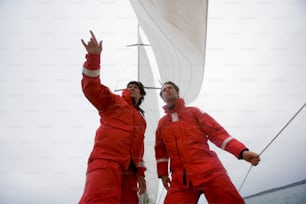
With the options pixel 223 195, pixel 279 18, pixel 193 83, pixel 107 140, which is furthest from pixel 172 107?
pixel 193 83

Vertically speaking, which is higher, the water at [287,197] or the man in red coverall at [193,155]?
the man in red coverall at [193,155]

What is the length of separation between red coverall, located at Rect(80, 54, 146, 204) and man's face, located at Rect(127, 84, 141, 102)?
148 mm

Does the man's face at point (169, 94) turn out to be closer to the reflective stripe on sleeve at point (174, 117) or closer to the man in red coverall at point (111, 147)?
the reflective stripe on sleeve at point (174, 117)

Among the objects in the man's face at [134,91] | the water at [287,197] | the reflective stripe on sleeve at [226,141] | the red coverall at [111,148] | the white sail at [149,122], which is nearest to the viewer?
the red coverall at [111,148]

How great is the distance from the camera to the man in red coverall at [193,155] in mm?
1049

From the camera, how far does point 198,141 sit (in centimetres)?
123

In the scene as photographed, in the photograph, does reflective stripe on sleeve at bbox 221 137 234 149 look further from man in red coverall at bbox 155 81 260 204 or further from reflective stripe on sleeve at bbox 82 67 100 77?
reflective stripe on sleeve at bbox 82 67 100 77

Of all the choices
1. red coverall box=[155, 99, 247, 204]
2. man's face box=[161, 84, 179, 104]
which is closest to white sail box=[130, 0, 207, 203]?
man's face box=[161, 84, 179, 104]

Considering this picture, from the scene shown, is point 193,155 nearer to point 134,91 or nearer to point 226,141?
point 226,141

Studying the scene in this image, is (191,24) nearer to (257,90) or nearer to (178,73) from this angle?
(257,90)

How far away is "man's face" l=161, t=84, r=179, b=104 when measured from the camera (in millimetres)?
1489

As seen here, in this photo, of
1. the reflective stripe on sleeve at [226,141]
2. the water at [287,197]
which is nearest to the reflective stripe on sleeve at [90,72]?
the reflective stripe on sleeve at [226,141]

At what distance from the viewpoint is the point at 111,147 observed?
1083 millimetres

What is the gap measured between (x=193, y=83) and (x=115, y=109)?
223 centimetres
